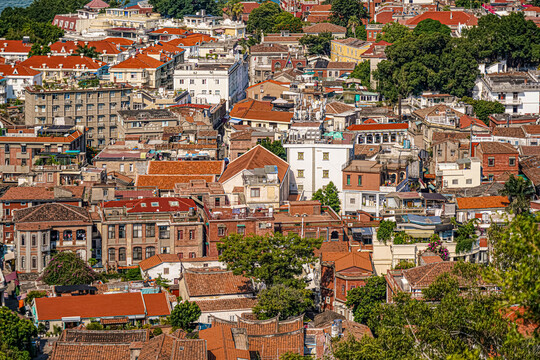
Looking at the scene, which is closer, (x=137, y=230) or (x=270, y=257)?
(x=270, y=257)

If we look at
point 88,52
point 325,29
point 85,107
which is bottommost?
point 85,107

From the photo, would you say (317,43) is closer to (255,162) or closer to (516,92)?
(516,92)

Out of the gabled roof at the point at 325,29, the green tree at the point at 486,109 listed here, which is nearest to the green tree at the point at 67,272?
the green tree at the point at 486,109

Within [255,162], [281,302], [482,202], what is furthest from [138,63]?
[281,302]

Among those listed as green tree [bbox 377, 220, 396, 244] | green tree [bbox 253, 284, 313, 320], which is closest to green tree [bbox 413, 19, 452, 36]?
green tree [bbox 377, 220, 396, 244]

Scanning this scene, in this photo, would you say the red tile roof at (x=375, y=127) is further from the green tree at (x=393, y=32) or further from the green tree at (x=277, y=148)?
the green tree at (x=393, y=32)

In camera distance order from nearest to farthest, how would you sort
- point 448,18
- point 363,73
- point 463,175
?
point 463,175 < point 363,73 < point 448,18

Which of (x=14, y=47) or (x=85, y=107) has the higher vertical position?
(x=14, y=47)
